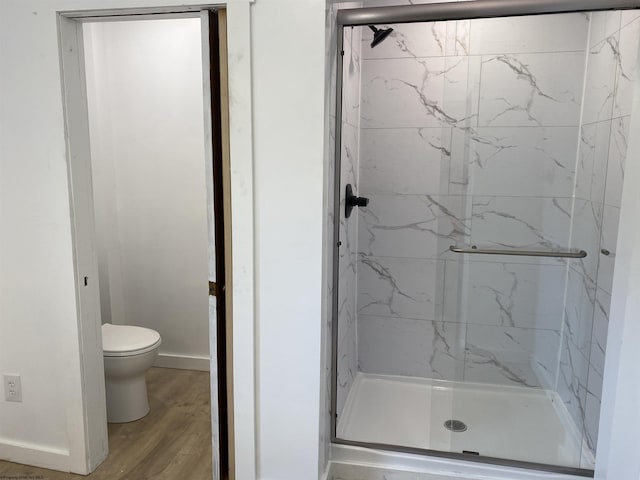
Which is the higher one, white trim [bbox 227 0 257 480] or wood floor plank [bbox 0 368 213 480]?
white trim [bbox 227 0 257 480]

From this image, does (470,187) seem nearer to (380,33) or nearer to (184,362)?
(380,33)

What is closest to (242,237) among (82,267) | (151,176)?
(82,267)

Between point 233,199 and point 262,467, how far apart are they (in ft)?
3.61

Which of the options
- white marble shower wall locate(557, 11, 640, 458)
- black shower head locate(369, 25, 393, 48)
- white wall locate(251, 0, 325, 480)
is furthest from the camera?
black shower head locate(369, 25, 393, 48)

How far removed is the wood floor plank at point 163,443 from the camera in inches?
86.1

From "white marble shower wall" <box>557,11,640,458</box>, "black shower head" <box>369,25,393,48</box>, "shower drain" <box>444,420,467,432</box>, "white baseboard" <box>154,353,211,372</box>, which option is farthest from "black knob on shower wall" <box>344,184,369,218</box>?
"white baseboard" <box>154,353,211,372</box>

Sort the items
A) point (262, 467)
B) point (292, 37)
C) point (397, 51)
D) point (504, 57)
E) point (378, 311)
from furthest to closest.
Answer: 1. point (378, 311)
2. point (397, 51)
3. point (504, 57)
4. point (262, 467)
5. point (292, 37)

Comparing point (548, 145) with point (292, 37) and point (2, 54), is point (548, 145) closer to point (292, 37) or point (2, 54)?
point (292, 37)

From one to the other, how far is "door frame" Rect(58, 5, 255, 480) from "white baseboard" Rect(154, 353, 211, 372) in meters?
1.00

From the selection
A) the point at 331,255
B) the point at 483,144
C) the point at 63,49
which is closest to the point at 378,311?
the point at 331,255

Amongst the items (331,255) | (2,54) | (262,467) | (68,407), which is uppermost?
(2,54)

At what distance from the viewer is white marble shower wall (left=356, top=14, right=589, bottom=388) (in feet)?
7.16

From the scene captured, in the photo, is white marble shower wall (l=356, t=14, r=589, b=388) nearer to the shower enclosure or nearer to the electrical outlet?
the shower enclosure

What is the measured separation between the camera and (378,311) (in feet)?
9.37
